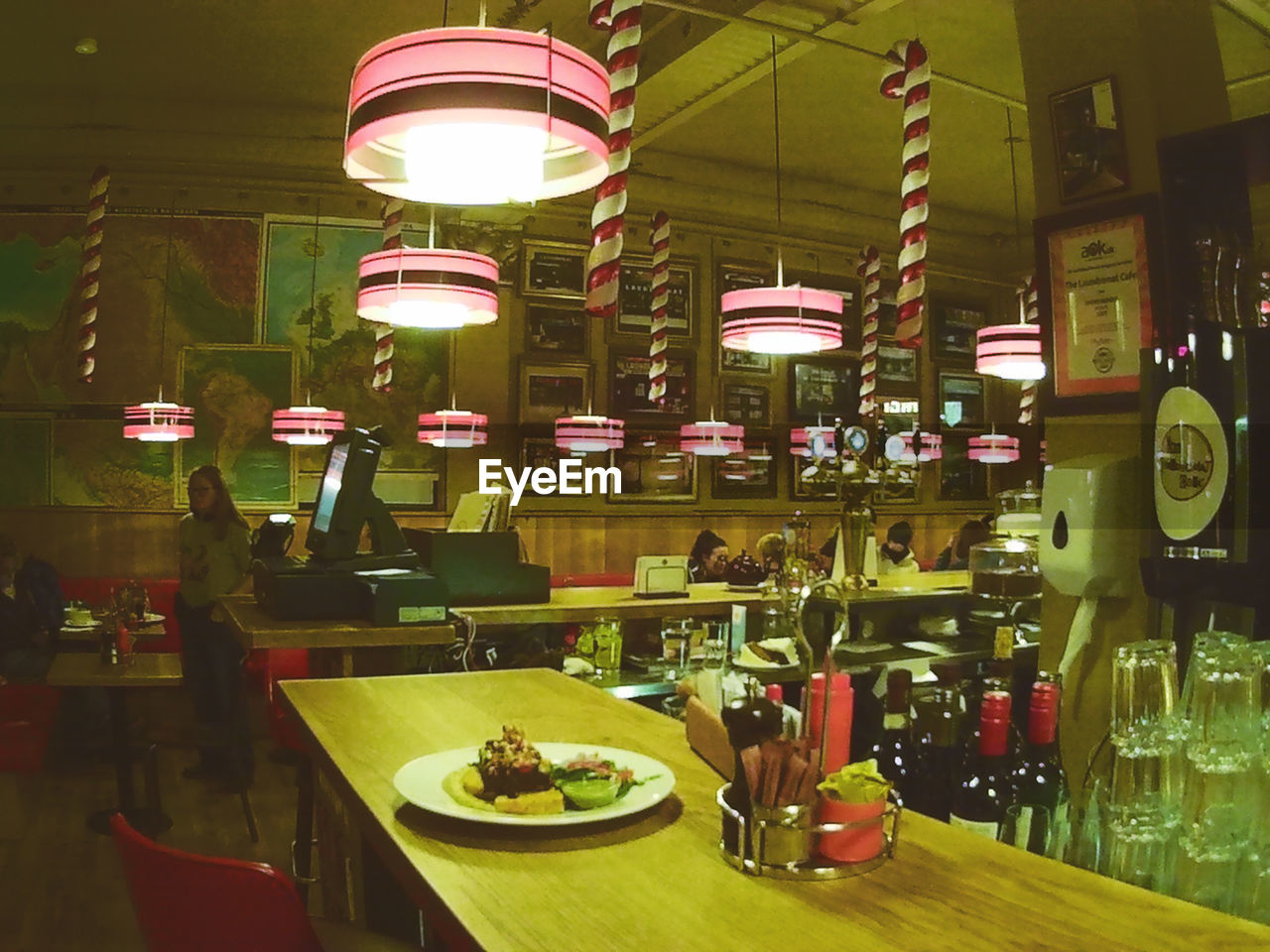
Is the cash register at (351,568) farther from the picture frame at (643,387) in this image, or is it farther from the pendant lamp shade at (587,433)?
the picture frame at (643,387)

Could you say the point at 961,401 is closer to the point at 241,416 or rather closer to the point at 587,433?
the point at 587,433

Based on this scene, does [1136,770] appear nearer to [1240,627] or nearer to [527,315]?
[1240,627]

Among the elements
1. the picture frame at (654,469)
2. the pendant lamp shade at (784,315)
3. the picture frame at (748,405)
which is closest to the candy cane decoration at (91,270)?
the picture frame at (654,469)

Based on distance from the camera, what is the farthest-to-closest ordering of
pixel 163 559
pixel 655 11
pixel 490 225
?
pixel 490 225 → pixel 163 559 → pixel 655 11

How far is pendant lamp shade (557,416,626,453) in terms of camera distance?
31.1 ft

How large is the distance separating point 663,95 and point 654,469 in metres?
4.37

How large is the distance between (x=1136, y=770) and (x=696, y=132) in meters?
9.22

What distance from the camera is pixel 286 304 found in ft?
31.6

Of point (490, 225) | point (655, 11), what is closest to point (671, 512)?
point (490, 225)

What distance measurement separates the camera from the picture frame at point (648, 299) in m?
11.0

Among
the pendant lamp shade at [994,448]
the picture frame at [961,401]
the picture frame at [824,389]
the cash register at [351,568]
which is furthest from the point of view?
the picture frame at [961,401]

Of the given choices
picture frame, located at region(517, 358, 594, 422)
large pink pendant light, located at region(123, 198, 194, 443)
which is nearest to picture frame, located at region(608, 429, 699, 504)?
picture frame, located at region(517, 358, 594, 422)

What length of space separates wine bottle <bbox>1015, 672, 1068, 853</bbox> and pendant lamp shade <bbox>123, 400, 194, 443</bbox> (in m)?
8.14

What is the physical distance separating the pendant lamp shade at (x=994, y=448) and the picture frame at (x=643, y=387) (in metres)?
3.53
